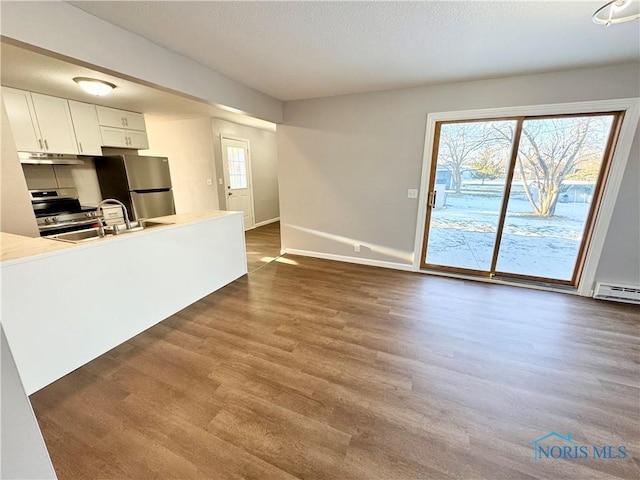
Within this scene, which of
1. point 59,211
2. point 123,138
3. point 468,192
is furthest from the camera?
point 123,138

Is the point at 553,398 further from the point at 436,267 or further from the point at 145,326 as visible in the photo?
the point at 145,326

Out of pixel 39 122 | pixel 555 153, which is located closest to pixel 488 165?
pixel 555 153

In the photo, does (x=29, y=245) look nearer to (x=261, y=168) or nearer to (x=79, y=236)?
(x=79, y=236)

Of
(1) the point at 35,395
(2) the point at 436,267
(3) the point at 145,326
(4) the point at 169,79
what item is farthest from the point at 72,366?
(2) the point at 436,267

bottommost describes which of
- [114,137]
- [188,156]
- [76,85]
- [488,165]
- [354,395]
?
[354,395]

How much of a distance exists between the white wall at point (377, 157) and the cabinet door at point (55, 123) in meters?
A: 2.95

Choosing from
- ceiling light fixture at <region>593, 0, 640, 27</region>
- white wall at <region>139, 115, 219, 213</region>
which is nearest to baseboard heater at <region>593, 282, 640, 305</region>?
ceiling light fixture at <region>593, 0, 640, 27</region>

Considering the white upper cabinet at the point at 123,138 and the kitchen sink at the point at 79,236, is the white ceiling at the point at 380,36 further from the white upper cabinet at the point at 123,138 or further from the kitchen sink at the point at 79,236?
the white upper cabinet at the point at 123,138

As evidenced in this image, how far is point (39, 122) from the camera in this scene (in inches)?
131

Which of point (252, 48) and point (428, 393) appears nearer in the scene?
point (428, 393)

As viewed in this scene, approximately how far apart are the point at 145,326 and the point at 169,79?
228cm

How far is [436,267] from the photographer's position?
148 inches

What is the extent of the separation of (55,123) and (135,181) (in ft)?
3.76

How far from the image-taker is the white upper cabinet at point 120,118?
13.2 ft
